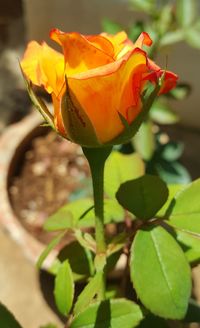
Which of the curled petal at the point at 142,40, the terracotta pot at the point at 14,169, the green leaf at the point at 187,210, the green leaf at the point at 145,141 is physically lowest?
the terracotta pot at the point at 14,169

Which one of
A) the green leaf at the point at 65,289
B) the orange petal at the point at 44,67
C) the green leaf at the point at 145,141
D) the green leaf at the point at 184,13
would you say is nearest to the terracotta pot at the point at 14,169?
the green leaf at the point at 145,141

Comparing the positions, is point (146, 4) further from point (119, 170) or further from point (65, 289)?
point (65, 289)

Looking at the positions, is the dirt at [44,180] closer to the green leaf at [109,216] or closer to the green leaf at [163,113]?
the green leaf at [163,113]

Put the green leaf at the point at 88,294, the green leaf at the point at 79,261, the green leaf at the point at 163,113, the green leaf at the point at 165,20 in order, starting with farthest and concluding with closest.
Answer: the green leaf at the point at 163,113 < the green leaf at the point at 165,20 < the green leaf at the point at 79,261 < the green leaf at the point at 88,294

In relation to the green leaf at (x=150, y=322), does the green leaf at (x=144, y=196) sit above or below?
above

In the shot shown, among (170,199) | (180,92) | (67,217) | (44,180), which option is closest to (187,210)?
(170,199)

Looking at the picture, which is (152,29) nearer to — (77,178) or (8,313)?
(77,178)

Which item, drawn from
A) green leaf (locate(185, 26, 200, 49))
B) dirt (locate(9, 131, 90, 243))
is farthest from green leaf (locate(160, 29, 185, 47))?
dirt (locate(9, 131, 90, 243))
